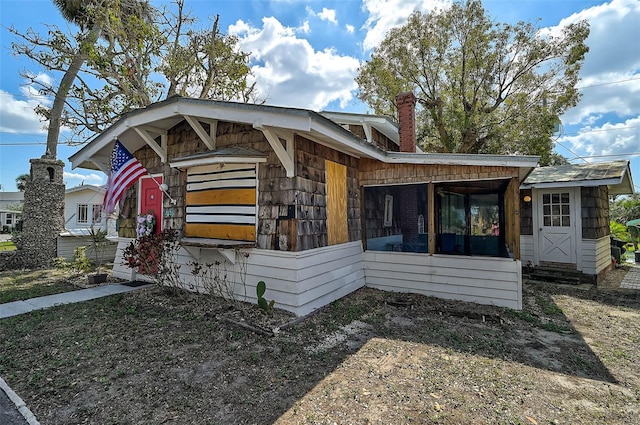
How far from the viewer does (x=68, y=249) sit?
33.0 feet

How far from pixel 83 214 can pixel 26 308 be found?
17.0 m

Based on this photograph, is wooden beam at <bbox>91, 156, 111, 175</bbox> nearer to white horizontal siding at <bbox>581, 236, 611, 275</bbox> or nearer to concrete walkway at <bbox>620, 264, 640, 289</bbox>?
white horizontal siding at <bbox>581, 236, 611, 275</bbox>

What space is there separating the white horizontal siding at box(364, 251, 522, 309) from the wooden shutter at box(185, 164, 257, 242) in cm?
286

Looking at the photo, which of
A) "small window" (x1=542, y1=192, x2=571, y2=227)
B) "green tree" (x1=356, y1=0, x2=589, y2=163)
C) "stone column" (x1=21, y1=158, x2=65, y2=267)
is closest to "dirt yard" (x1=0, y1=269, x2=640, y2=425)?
"small window" (x1=542, y1=192, x2=571, y2=227)

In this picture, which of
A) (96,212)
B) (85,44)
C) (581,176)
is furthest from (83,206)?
(581,176)

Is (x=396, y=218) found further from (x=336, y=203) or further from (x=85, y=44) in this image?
(x=85, y=44)

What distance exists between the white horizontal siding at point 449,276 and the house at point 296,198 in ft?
Answer: 0.06

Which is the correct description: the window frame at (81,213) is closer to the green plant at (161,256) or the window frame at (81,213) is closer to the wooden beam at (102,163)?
the wooden beam at (102,163)

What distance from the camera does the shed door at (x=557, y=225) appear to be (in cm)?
788

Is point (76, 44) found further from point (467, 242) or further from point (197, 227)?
point (467, 242)

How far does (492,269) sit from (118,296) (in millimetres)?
6894

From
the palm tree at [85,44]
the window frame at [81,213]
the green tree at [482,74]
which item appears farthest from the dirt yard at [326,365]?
the window frame at [81,213]

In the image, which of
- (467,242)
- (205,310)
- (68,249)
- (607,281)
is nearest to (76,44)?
(68,249)

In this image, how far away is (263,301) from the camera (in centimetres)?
456
